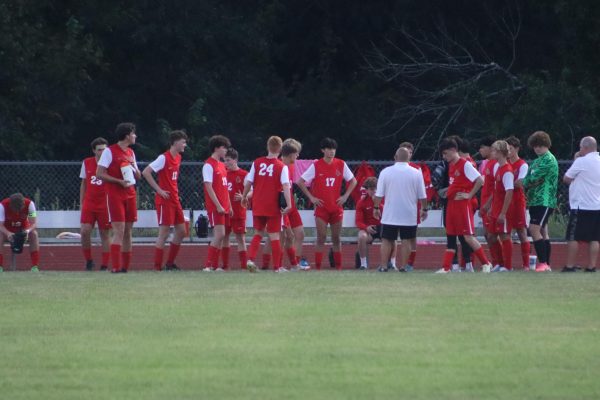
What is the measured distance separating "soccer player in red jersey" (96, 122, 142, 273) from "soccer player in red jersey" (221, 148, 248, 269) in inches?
82.7

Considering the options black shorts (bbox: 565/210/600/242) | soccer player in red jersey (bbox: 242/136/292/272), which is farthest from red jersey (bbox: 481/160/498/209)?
soccer player in red jersey (bbox: 242/136/292/272)

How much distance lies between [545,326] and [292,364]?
9.02ft

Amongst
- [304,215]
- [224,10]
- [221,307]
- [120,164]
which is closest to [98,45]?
[224,10]

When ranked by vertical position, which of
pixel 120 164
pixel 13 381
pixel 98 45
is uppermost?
pixel 98 45

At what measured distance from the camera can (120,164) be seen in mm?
17547

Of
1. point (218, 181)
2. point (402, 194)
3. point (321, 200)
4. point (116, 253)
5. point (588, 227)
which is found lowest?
point (116, 253)

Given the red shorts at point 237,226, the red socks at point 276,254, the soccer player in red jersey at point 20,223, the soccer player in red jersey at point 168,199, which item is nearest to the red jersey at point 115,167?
the soccer player in red jersey at point 168,199

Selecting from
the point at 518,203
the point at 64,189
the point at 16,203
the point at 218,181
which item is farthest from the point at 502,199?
the point at 64,189

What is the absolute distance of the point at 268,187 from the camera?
Answer: 59.9 ft

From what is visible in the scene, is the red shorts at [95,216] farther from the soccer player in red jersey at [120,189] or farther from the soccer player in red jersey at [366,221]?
the soccer player in red jersey at [366,221]

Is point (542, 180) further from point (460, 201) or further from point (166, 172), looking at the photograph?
point (166, 172)

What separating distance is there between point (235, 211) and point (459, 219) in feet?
12.0

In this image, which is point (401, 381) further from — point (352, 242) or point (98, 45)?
point (98, 45)

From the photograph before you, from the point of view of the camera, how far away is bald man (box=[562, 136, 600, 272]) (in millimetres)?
17719
